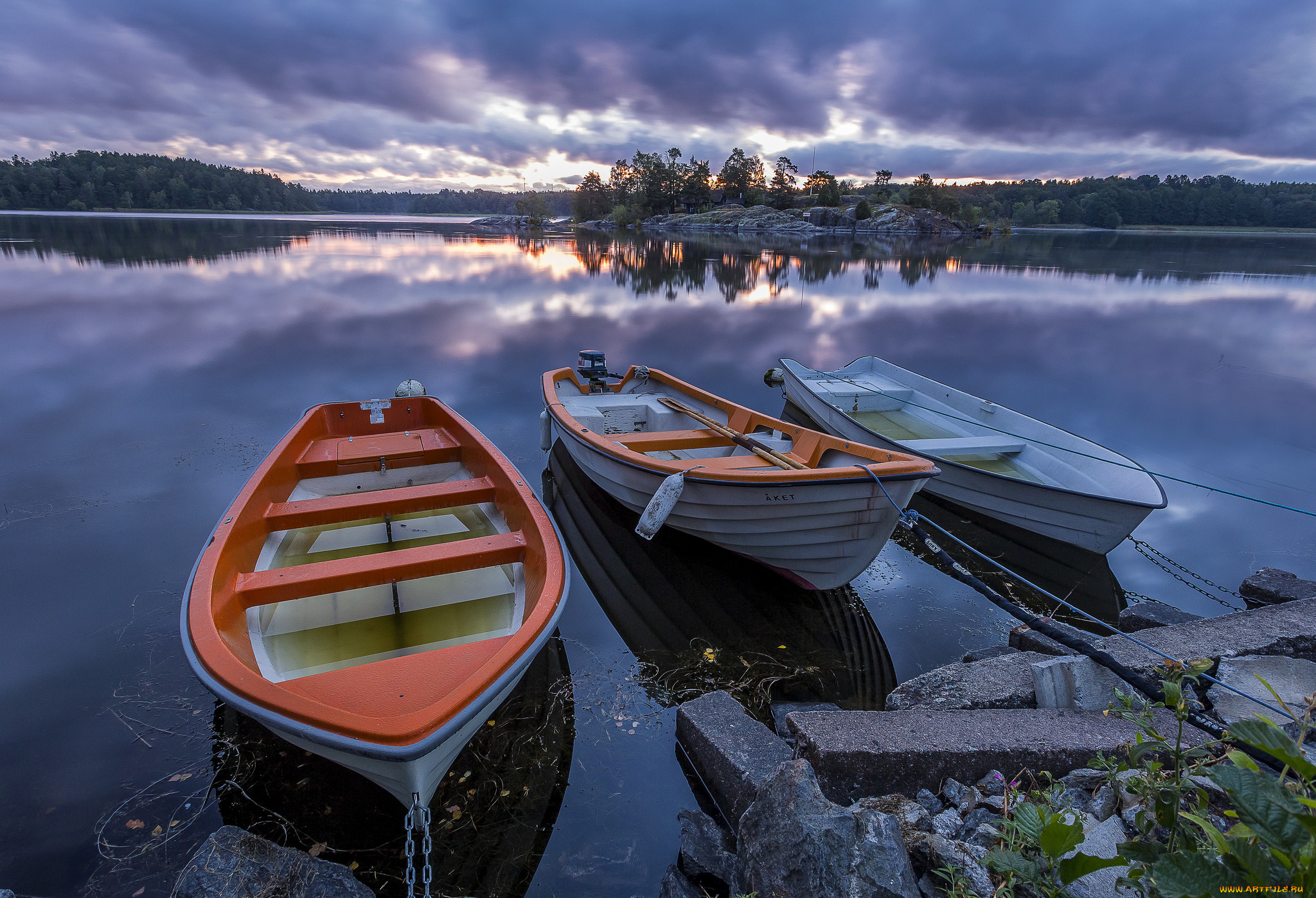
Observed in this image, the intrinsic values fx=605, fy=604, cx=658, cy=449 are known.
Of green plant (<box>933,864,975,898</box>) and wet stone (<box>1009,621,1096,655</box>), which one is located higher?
green plant (<box>933,864,975,898</box>)

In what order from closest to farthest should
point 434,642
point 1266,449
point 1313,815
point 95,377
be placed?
point 1313,815, point 434,642, point 1266,449, point 95,377

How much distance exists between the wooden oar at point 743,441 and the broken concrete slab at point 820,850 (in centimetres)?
285

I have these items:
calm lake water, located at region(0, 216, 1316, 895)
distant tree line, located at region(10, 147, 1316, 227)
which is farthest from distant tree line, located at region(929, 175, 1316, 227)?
calm lake water, located at region(0, 216, 1316, 895)

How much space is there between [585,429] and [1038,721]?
4.95 meters

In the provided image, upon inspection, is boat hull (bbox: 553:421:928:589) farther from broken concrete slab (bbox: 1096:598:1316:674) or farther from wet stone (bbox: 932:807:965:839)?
wet stone (bbox: 932:807:965:839)

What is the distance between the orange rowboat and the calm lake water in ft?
2.46

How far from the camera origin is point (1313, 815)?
1207 millimetres

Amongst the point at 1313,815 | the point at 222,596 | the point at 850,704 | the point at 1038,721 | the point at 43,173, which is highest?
the point at 43,173

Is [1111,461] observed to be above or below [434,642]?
above

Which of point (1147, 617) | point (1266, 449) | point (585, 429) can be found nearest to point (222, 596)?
point (585, 429)

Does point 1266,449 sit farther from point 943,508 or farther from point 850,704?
point 850,704

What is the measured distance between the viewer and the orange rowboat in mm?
2803

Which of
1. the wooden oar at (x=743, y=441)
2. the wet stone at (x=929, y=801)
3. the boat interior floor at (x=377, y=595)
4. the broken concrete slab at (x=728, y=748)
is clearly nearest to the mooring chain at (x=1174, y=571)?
the wooden oar at (x=743, y=441)

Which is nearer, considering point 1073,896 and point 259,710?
point 1073,896
